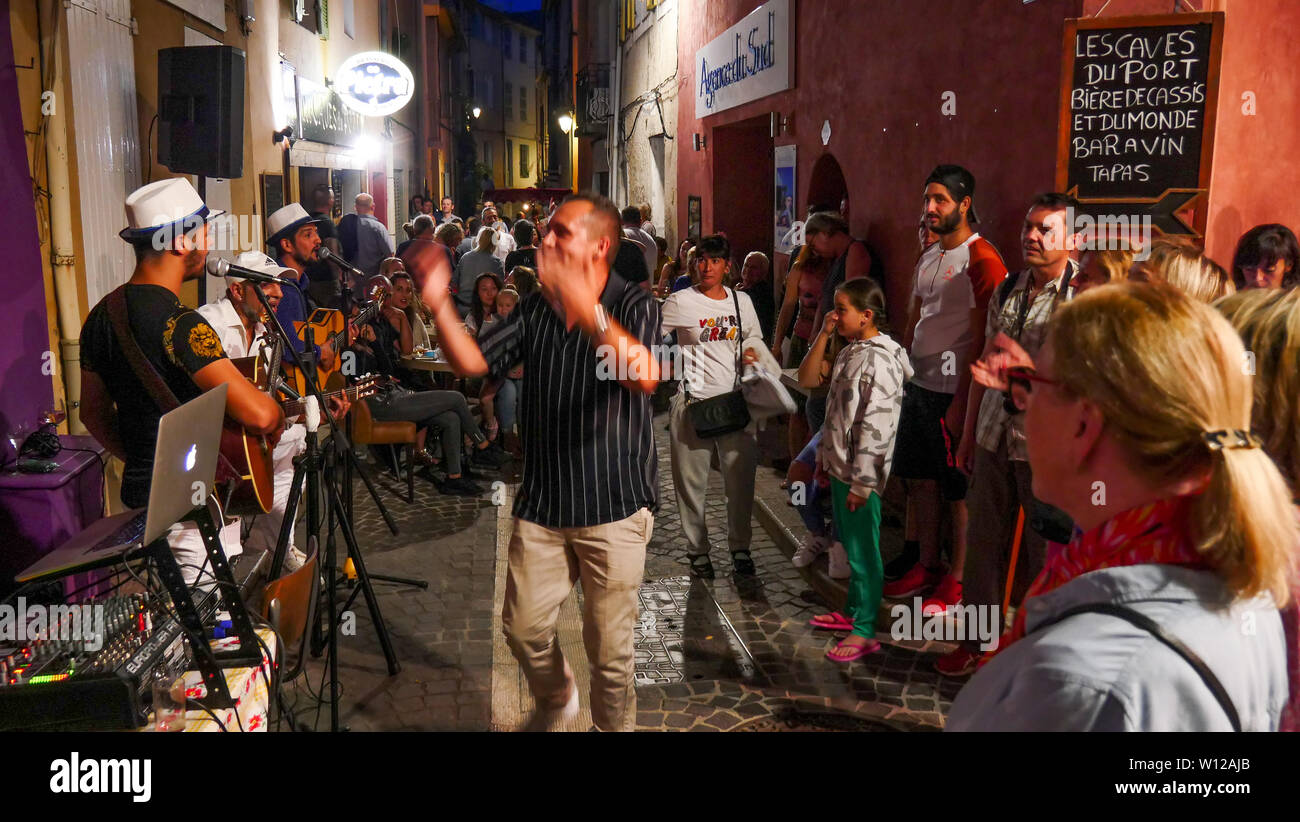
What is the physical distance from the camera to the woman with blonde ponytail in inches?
49.5

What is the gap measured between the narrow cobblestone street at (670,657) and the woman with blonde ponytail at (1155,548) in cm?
301

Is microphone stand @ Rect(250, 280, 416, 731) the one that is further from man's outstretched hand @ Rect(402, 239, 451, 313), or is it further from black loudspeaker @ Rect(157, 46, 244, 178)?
black loudspeaker @ Rect(157, 46, 244, 178)

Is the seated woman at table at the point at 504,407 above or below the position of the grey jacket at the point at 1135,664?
below

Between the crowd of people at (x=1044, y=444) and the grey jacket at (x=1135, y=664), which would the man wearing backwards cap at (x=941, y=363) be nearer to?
the crowd of people at (x=1044, y=444)

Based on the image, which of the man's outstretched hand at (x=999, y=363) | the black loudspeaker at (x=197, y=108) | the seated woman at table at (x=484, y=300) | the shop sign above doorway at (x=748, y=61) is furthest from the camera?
the shop sign above doorway at (x=748, y=61)

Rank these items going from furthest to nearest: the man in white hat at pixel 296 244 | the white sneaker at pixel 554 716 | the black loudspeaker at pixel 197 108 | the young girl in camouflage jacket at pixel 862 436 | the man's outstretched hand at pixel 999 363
→ the black loudspeaker at pixel 197 108 < the man in white hat at pixel 296 244 < the young girl in camouflage jacket at pixel 862 436 < the white sneaker at pixel 554 716 < the man's outstretched hand at pixel 999 363

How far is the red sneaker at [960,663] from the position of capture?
4660mm

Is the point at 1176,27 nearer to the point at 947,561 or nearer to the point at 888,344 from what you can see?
the point at 888,344

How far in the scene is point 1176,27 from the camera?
15.3ft

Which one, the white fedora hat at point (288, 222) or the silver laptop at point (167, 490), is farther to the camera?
the white fedora hat at point (288, 222)

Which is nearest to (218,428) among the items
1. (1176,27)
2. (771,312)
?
(1176,27)

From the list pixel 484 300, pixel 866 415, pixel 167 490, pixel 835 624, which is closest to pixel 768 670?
pixel 835 624

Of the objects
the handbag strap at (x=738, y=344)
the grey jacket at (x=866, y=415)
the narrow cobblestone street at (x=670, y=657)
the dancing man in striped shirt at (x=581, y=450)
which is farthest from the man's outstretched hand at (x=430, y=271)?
the handbag strap at (x=738, y=344)
